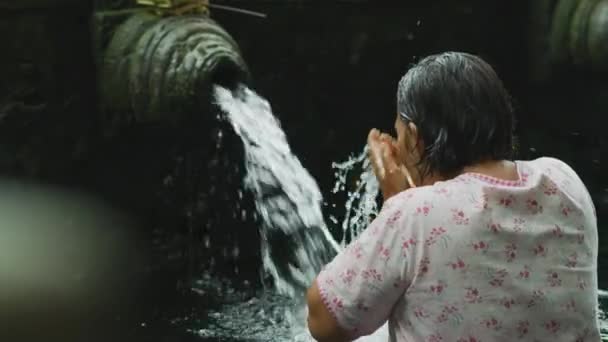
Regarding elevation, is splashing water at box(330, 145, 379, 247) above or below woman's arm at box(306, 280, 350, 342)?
below

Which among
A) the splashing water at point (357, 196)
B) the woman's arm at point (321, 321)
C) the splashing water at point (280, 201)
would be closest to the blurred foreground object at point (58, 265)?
the splashing water at point (280, 201)

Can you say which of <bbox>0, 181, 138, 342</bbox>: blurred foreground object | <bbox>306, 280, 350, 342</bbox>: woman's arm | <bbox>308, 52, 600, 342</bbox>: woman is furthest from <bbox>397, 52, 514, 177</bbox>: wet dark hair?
<bbox>0, 181, 138, 342</bbox>: blurred foreground object

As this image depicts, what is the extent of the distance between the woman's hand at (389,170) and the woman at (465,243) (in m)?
0.03

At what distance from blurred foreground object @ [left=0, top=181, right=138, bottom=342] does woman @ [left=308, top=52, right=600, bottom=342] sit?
6.49ft

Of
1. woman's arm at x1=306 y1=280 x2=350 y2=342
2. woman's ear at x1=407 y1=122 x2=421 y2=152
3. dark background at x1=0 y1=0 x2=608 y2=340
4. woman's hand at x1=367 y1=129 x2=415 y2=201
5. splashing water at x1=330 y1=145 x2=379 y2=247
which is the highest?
woman's ear at x1=407 y1=122 x2=421 y2=152

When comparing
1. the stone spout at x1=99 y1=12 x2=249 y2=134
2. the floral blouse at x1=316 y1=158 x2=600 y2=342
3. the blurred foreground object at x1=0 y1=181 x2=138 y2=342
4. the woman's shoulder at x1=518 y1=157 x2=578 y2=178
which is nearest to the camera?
the floral blouse at x1=316 y1=158 x2=600 y2=342

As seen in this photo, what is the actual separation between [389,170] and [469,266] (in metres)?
0.25

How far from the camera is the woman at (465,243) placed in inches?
65.6

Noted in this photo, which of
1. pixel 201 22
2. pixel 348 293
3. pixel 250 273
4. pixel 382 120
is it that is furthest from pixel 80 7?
pixel 348 293

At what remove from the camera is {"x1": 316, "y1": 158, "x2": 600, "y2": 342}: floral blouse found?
1662 millimetres

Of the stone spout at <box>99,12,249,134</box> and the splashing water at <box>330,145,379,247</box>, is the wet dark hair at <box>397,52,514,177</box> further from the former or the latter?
the splashing water at <box>330,145,379,247</box>

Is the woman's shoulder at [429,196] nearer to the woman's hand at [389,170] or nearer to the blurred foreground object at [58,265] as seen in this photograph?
the woman's hand at [389,170]

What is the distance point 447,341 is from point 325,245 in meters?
2.37

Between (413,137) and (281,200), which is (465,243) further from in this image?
(281,200)
